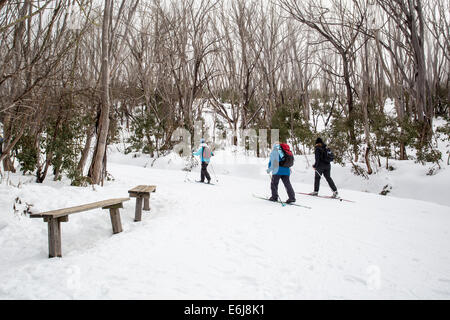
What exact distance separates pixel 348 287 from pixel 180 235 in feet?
6.86

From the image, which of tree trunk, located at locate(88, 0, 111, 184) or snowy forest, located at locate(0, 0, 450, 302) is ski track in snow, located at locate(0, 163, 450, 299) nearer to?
snowy forest, located at locate(0, 0, 450, 302)

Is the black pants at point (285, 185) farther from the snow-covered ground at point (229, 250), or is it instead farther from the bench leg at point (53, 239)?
the bench leg at point (53, 239)

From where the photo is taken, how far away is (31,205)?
175 inches

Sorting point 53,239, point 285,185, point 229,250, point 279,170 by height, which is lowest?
point 229,250

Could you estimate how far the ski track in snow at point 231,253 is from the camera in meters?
2.23

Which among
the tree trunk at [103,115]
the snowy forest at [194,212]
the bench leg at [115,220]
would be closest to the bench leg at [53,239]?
the snowy forest at [194,212]

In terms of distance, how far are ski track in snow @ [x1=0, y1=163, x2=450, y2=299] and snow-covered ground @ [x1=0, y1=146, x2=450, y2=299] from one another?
0.01m

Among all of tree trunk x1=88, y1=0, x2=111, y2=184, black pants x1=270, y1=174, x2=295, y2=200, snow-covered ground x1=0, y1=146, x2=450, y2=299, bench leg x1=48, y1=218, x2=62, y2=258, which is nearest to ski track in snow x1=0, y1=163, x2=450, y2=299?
snow-covered ground x1=0, y1=146, x2=450, y2=299

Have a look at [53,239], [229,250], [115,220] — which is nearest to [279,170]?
[229,250]

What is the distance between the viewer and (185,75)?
47.1ft

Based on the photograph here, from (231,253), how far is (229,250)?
0.09m

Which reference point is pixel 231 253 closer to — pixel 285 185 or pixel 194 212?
pixel 194 212
